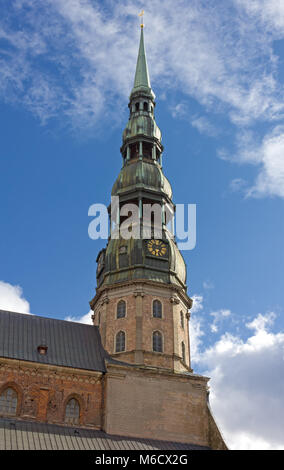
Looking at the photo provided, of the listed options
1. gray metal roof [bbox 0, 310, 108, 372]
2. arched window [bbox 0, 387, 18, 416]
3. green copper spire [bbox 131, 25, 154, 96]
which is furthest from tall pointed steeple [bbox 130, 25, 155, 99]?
arched window [bbox 0, 387, 18, 416]

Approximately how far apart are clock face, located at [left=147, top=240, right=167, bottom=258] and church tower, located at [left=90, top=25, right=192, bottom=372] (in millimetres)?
72

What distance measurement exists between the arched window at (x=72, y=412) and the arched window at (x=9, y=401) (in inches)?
121

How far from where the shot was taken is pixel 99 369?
112 ft

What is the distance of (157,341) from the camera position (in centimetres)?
3597

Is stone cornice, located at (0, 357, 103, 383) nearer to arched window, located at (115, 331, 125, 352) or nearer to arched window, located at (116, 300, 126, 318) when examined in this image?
arched window, located at (115, 331, 125, 352)

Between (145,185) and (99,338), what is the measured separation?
12.8 m

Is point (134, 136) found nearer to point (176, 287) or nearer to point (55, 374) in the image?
point (176, 287)

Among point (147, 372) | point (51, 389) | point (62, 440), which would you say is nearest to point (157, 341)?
point (147, 372)

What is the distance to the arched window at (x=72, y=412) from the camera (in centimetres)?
3200

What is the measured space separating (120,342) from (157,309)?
343cm

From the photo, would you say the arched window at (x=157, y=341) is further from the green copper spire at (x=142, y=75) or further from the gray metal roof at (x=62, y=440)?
the green copper spire at (x=142, y=75)
